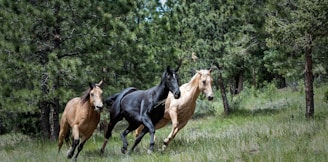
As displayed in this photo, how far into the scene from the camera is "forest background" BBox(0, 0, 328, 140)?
436 inches

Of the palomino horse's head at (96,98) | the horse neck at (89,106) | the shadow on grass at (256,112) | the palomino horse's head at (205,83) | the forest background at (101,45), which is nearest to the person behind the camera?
the palomino horse's head at (96,98)

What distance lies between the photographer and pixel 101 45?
1247 cm

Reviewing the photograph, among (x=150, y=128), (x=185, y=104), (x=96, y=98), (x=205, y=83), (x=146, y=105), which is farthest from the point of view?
(x=185, y=104)

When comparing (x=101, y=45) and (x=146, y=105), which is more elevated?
(x=101, y=45)

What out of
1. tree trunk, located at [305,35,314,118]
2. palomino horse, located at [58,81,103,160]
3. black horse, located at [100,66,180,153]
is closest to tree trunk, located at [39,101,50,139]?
black horse, located at [100,66,180,153]

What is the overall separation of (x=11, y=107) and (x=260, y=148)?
7435mm

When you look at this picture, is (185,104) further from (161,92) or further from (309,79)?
(309,79)

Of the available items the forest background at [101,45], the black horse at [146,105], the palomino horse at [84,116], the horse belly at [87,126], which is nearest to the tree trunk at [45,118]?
the forest background at [101,45]

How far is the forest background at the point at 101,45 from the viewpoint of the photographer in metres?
11.1

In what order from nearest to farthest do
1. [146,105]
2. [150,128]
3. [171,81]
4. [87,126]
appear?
[171,81] → [150,128] → [87,126] → [146,105]

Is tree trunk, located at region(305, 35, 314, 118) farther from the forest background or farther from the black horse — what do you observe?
the black horse

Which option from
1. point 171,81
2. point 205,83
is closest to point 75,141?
A: point 171,81

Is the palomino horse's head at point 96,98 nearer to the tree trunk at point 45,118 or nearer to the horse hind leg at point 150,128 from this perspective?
the horse hind leg at point 150,128

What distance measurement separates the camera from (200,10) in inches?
722
